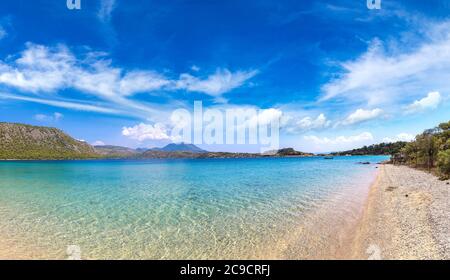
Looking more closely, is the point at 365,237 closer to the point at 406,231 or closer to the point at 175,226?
the point at 406,231

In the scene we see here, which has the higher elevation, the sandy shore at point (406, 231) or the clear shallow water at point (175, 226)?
the sandy shore at point (406, 231)

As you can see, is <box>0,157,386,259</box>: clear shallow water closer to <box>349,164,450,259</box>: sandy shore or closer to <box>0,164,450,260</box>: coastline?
<box>0,164,450,260</box>: coastline

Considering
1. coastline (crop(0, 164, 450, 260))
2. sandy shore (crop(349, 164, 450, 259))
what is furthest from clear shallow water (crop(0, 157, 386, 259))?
sandy shore (crop(349, 164, 450, 259))

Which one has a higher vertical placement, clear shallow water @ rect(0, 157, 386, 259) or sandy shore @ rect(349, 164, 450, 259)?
sandy shore @ rect(349, 164, 450, 259)

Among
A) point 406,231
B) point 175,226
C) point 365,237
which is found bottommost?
point 175,226

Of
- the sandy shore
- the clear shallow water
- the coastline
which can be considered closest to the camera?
the sandy shore

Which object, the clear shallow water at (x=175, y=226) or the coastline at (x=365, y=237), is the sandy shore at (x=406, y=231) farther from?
the clear shallow water at (x=175, y=226)

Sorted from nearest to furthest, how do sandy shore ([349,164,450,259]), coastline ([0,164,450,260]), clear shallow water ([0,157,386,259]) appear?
sandy shore ([349,164,450,259]) < coastline ([0,164,450,260]) < clear shallow water ([0,157,386,259])

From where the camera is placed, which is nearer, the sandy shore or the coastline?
the sandy shore

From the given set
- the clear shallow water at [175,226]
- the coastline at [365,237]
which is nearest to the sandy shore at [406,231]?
the coastline at [365,237]

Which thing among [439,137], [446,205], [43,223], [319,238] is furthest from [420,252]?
[439,137]

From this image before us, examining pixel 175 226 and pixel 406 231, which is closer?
pixel 406 231

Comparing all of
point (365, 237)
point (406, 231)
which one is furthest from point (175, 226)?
point (406, 231)
